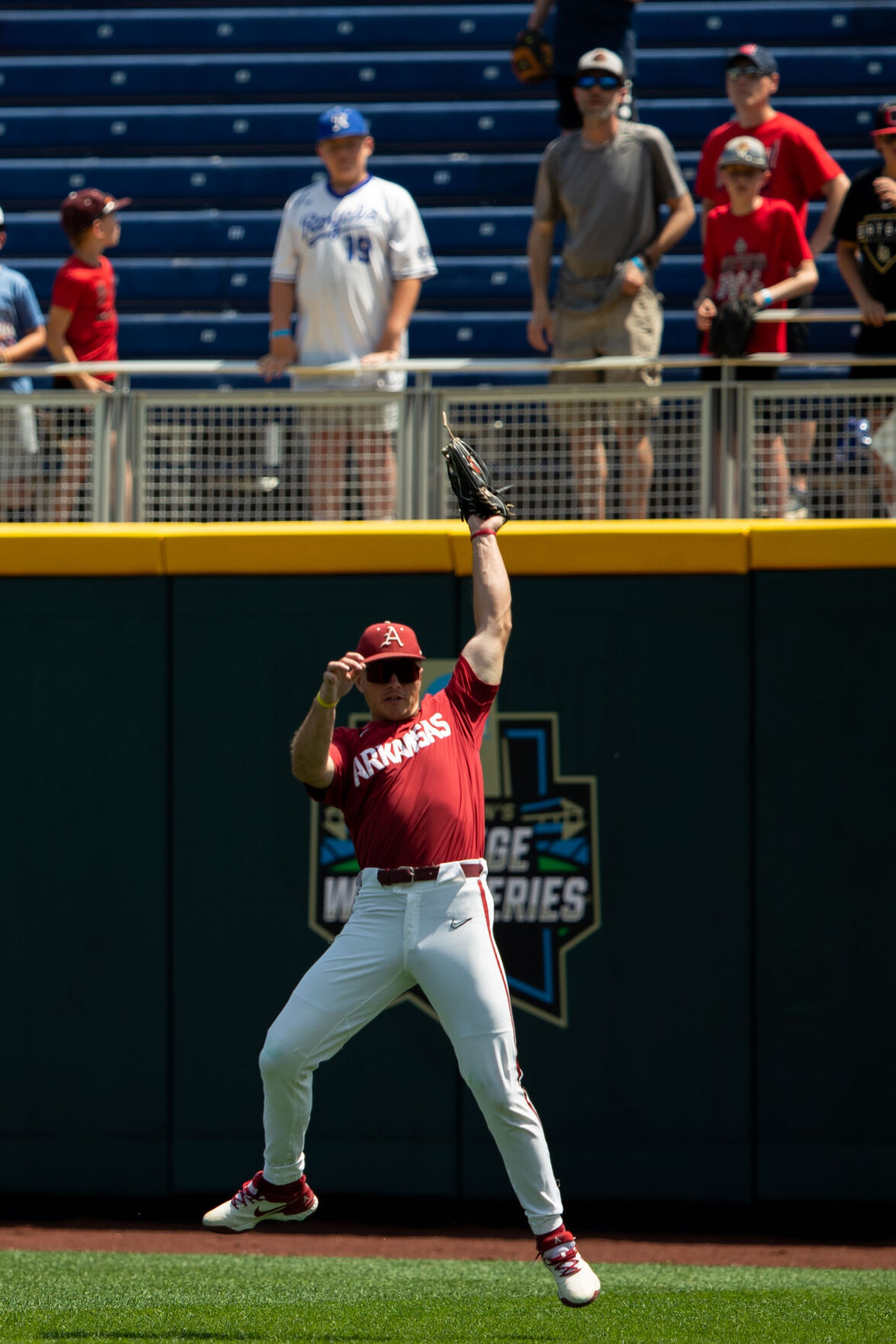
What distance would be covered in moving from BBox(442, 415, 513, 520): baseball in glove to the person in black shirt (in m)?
2.35

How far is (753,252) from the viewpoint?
7.83 m

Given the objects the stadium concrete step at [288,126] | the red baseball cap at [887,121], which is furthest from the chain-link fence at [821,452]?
the stadium concrete step at [288,126]

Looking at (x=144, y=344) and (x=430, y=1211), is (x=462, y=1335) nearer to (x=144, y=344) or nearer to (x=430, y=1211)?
(x=430, y=1211)

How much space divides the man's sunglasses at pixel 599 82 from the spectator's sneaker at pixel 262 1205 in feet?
16.8

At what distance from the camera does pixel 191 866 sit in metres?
7.75

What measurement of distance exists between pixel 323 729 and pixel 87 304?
3801 millimetres

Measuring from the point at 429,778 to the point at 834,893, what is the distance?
2.78 meters

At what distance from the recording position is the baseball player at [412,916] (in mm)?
5234

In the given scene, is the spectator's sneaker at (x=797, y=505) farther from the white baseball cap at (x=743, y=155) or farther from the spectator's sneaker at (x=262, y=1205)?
the spectator's sneaker at (x=262, y=1205)

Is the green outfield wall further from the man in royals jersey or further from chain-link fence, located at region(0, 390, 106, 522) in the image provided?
the man in royals jersey

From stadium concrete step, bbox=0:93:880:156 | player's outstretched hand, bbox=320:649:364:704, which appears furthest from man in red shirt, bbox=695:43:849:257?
player's outstretched hand, bbox=320:649:364:704

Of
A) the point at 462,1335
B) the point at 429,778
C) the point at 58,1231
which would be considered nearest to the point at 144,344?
the point at 58,1231

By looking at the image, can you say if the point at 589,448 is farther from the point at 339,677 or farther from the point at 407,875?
the point at 407,875

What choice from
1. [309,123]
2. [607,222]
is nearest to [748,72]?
[607,222]
